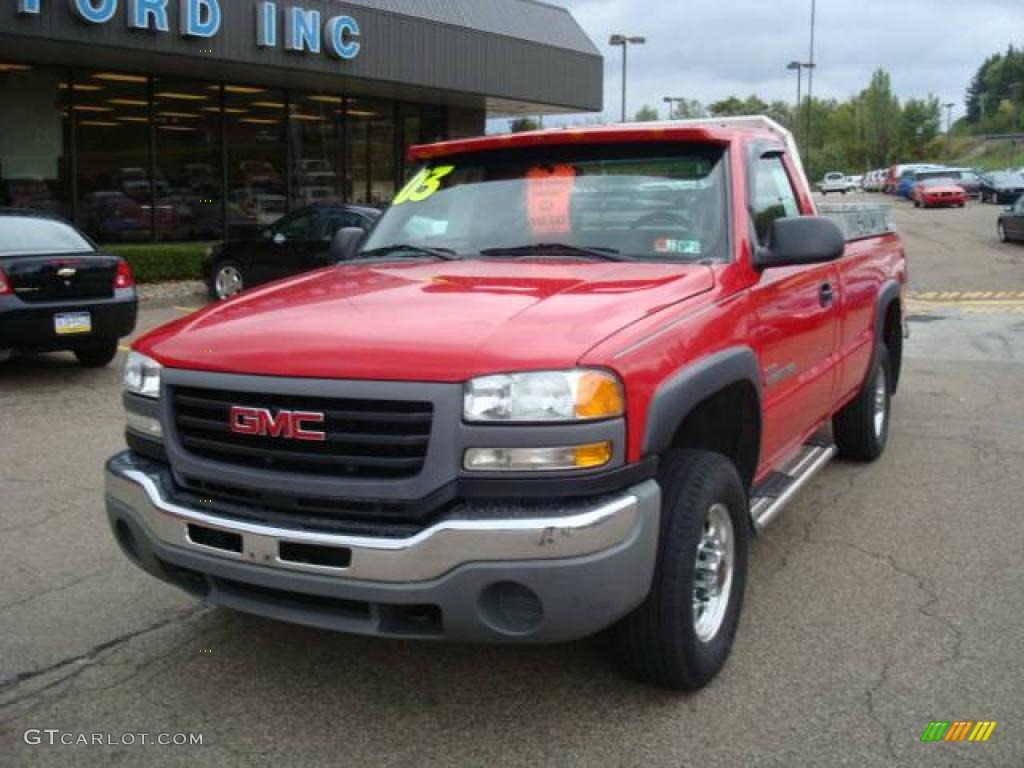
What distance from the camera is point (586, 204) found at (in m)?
4.18

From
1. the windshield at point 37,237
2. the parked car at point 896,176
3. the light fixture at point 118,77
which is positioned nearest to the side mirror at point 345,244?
the windshield at point 37,237

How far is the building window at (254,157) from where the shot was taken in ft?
66.0

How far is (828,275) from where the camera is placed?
16.6 feet

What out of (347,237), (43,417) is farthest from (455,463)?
(43,417)

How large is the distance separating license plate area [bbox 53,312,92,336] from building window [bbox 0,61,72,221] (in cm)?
937

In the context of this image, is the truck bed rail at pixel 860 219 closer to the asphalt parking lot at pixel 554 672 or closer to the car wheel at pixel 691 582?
the asphalt parking lot at pixel 554 672

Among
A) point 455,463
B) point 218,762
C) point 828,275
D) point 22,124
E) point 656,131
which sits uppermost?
point 22,124

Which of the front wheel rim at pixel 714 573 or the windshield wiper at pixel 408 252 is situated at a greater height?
the windshield wiper at pixel 408 252

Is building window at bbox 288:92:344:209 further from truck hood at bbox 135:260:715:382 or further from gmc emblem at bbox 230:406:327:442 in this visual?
gmc emblem at bbox 230:406:327:442

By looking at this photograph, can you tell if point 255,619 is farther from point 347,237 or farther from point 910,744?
point 910,744

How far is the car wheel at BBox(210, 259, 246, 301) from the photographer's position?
1539 centimetres

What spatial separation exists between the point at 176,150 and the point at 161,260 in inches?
115

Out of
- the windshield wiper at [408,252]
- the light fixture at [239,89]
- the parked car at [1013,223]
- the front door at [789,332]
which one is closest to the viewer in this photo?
the front door at [789,332]

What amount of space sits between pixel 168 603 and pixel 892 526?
352 centimetres
